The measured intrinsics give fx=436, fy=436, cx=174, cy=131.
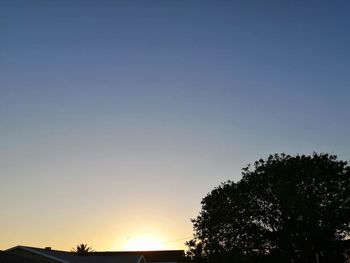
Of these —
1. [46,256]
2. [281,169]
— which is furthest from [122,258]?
[281,169]

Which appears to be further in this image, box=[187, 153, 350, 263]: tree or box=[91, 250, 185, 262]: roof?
box=[91, 250, 185, 262]: roof

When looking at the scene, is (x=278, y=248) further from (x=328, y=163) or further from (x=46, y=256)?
(x=46, y=256)

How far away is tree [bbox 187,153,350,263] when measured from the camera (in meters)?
42.8

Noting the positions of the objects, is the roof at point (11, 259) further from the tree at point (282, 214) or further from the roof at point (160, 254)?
the roof at point (160, 254)

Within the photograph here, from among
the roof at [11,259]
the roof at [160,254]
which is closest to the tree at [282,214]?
the roof at [11,259]

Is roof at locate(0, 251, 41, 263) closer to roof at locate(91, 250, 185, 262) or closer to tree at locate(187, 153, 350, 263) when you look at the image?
tree at locate(187, 153, 350, 263)

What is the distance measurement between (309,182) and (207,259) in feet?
43.1

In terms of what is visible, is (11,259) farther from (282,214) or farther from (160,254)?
(160,254)

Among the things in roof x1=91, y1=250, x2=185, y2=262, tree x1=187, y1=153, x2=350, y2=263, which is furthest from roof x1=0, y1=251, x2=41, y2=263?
roof x1=91, y1=250, x2=185, y2=262

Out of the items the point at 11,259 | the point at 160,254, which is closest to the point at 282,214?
the point at 11,259

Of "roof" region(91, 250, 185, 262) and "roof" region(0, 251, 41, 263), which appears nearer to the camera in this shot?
"roof" region(0, 251, 41, 263)

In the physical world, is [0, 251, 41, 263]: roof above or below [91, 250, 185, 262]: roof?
below

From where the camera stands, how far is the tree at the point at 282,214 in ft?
140

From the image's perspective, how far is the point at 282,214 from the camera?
44062mm
